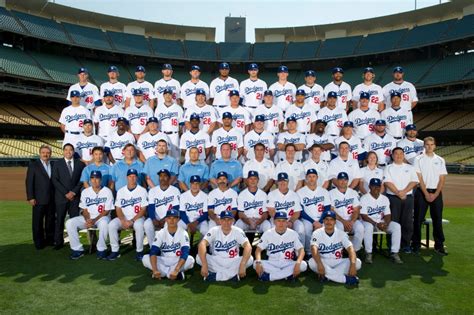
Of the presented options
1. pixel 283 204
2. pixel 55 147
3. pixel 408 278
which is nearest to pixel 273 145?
pixel 283 204

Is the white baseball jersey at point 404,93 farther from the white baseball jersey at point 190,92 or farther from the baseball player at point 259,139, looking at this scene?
the white baseball jersey at point 190,92

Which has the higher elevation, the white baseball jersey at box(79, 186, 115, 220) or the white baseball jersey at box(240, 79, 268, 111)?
the white baseball jersey at box(240, 79, 268, 111)

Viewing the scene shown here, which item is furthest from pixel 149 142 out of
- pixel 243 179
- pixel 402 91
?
pixel 402 91

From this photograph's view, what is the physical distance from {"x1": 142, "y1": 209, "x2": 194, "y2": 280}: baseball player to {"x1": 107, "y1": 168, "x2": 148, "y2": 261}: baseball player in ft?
3.15


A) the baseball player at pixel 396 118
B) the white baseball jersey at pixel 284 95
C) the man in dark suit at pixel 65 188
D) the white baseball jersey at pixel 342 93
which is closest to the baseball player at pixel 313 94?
the white baseball jersey at pixel 342 93

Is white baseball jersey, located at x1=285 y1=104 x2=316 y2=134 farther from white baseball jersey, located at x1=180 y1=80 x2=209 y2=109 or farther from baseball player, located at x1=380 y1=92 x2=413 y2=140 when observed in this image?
white baseball jersey, located at x1=180 y1=80 x2=209 y2=109

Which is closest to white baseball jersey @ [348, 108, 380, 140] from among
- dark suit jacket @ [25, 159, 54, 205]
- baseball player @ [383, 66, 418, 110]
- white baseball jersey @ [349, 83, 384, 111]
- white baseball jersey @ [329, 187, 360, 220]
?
white baseball jersey @ [349, 83, 384, 111]

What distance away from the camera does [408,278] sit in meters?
5.43

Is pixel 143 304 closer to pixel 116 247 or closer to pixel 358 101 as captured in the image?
pixel 116 247

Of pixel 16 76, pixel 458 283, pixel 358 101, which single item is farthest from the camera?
pixel 16 76

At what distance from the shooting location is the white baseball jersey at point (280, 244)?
5520mm

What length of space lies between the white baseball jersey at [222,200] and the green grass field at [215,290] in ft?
3.91

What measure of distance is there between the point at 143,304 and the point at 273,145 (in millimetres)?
4396

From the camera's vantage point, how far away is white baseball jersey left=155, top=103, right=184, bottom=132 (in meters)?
8.20
